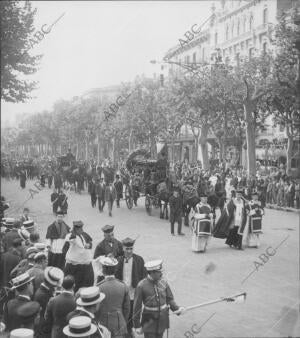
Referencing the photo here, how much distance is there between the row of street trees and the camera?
21719mm

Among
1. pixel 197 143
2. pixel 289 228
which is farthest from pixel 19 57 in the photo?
pixel 289 228

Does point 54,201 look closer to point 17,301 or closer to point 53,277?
point 53,277

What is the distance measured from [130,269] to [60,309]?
1946mm

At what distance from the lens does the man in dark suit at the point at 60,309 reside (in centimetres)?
493

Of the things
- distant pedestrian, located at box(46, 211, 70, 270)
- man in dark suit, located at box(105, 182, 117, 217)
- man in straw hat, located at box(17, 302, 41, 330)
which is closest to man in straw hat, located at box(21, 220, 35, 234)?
distant pedestrian, located at box(46, 211, 70, 270)

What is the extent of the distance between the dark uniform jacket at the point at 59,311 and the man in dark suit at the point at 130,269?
173cm

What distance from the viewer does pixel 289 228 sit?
16.3 metres

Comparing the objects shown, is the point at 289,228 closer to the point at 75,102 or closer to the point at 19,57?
the point at 19,57

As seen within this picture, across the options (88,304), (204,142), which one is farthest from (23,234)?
(204,142)

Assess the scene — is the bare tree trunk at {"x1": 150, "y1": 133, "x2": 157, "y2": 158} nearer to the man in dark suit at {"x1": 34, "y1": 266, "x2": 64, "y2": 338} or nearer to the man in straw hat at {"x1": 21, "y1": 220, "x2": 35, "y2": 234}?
the man in straw hat at {"x1": 21, "y1": 220, "x2": 35, "y2": 234}

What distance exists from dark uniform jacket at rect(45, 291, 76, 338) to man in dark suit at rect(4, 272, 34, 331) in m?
0.28

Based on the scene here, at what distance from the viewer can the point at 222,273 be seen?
10.3m

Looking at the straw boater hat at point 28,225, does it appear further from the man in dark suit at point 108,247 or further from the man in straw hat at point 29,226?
the man in dark suit at point 108,247

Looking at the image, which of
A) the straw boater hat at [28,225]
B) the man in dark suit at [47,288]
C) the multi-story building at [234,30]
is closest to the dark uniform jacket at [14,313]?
the man in dark suit at [47,288]
